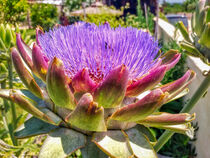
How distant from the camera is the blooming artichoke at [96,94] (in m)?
0.58

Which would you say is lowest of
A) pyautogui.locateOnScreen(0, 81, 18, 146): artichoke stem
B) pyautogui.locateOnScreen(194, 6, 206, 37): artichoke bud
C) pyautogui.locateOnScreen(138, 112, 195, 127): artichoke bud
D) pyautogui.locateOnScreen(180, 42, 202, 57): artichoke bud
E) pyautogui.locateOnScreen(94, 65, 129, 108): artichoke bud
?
pyautogui.locateOnScreen(0, 81, 18, 146): artichoke stem

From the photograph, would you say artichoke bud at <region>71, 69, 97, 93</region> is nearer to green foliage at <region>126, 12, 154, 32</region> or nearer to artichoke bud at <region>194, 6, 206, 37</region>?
artichoke bud at <region>194, 6, 206, 37</region>

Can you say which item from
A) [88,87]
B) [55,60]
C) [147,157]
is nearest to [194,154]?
[147,157]

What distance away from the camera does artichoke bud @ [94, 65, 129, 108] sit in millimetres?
557

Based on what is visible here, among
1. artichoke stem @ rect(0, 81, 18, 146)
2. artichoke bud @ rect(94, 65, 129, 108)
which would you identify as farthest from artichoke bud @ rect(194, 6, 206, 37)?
artichoke stem @ rect(0, 81, 18, 146)

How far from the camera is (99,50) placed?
0.67 meters

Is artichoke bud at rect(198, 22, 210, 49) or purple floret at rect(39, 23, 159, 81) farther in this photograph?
artichoke bud at rect(198, 22, 210, 49)

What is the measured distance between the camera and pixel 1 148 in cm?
104

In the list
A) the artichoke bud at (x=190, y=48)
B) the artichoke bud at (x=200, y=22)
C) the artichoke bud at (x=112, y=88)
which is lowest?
the artichoke bud at (x=112, y=88)

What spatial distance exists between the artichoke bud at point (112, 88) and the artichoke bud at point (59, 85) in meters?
0.07

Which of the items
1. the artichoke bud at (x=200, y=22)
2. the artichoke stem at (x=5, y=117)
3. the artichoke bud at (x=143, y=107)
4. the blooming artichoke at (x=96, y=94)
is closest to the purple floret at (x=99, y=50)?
the blooming artichoke at (x=96, y=94)

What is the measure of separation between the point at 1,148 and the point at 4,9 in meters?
0.76

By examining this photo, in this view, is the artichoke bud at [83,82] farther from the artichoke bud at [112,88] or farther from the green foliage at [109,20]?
the green foliage at [109,20]

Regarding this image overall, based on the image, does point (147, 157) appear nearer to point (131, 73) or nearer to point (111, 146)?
point (111, 146)
